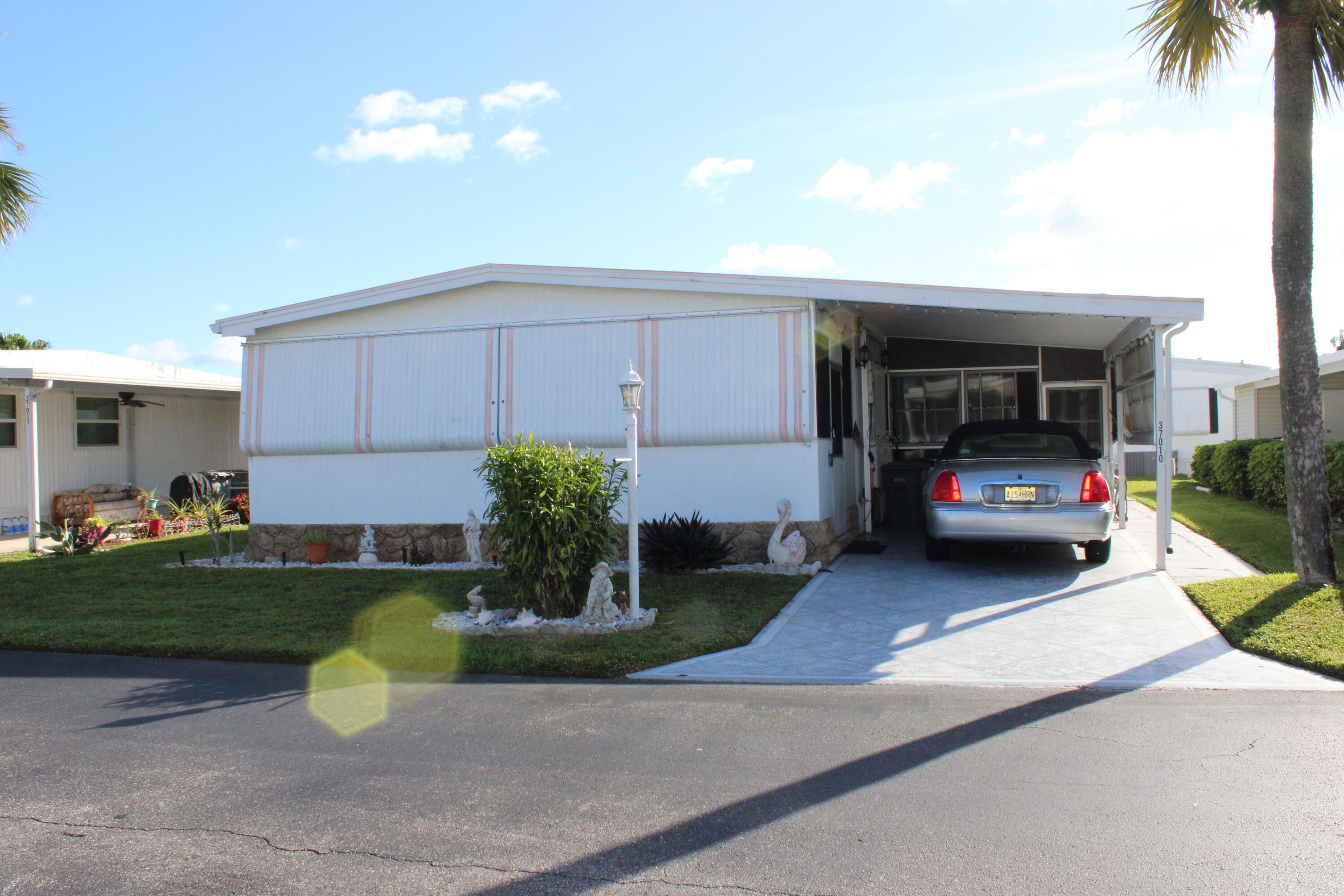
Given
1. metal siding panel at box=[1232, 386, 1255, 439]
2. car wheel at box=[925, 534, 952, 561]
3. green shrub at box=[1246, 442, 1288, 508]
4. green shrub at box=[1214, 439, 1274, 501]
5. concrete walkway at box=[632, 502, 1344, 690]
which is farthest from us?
metal siding panel at box=[1232, 386, 1255, 439]

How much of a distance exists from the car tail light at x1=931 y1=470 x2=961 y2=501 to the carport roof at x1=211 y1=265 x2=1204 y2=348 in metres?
1.62

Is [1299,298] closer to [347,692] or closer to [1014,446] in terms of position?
[1014,446]

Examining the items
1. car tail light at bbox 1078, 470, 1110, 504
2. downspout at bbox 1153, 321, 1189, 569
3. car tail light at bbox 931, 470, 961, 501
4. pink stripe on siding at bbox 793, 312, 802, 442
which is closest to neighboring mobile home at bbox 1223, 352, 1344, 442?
downspout at bbox 1153, 321, 1189, 569

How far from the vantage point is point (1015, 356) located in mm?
13523

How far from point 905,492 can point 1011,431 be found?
355 cm

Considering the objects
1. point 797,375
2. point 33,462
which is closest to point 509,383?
point 797,375

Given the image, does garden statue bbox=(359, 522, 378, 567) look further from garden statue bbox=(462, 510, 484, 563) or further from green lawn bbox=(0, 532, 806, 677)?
garden statue bbox=(462, 510, 484, 563)

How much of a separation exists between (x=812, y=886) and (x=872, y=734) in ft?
5.12

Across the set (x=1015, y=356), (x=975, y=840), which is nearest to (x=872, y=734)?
(x=975, y=840)

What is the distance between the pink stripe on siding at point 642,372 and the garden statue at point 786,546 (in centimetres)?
170

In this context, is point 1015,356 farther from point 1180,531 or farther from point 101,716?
point 101,716

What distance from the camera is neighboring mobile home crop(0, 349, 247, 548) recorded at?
46.4ft

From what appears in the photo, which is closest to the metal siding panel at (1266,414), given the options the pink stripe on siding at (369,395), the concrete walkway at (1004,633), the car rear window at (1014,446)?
the concrete walkway at (1004,633)

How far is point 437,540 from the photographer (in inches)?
420
